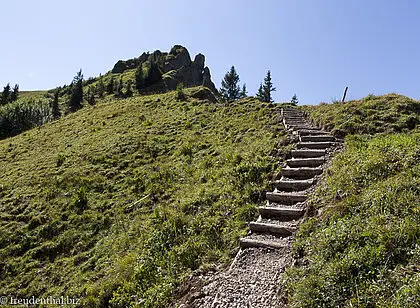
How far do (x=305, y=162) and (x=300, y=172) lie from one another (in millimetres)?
595

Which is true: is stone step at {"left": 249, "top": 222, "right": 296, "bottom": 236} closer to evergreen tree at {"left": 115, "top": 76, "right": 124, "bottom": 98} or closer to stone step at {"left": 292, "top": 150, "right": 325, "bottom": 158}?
stone step at {"left": 292, "top": 150, "right": 325, "bottom": 158}

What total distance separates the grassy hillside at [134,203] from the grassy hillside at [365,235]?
194 cm

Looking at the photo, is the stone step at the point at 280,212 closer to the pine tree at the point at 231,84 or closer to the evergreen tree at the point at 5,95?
the pine tree at the point at 231,84

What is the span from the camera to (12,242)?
965 centimetres

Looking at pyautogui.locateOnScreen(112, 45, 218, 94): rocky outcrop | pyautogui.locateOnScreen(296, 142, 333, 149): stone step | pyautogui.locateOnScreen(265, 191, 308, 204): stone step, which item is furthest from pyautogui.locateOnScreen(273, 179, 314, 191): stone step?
pyautogui.locateOnScreen(112, 45, 218, 94): rocky outcrop

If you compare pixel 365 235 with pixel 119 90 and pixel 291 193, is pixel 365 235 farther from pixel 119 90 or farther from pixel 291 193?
pixel 119 90

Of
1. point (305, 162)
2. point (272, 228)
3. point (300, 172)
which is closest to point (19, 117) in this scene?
point (305, 162)

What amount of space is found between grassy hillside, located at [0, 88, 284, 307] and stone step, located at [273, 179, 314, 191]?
616 millimetres

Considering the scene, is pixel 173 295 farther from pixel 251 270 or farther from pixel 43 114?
pixel 43 114

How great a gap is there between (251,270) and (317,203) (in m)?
2.23

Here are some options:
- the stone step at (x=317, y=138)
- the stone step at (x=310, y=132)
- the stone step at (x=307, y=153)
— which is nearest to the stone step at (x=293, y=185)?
the stone step at (x=307, y=153)

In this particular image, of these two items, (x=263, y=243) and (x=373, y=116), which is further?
(x=373, y=116)

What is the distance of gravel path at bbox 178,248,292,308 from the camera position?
447 cm

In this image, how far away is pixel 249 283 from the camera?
487cm
